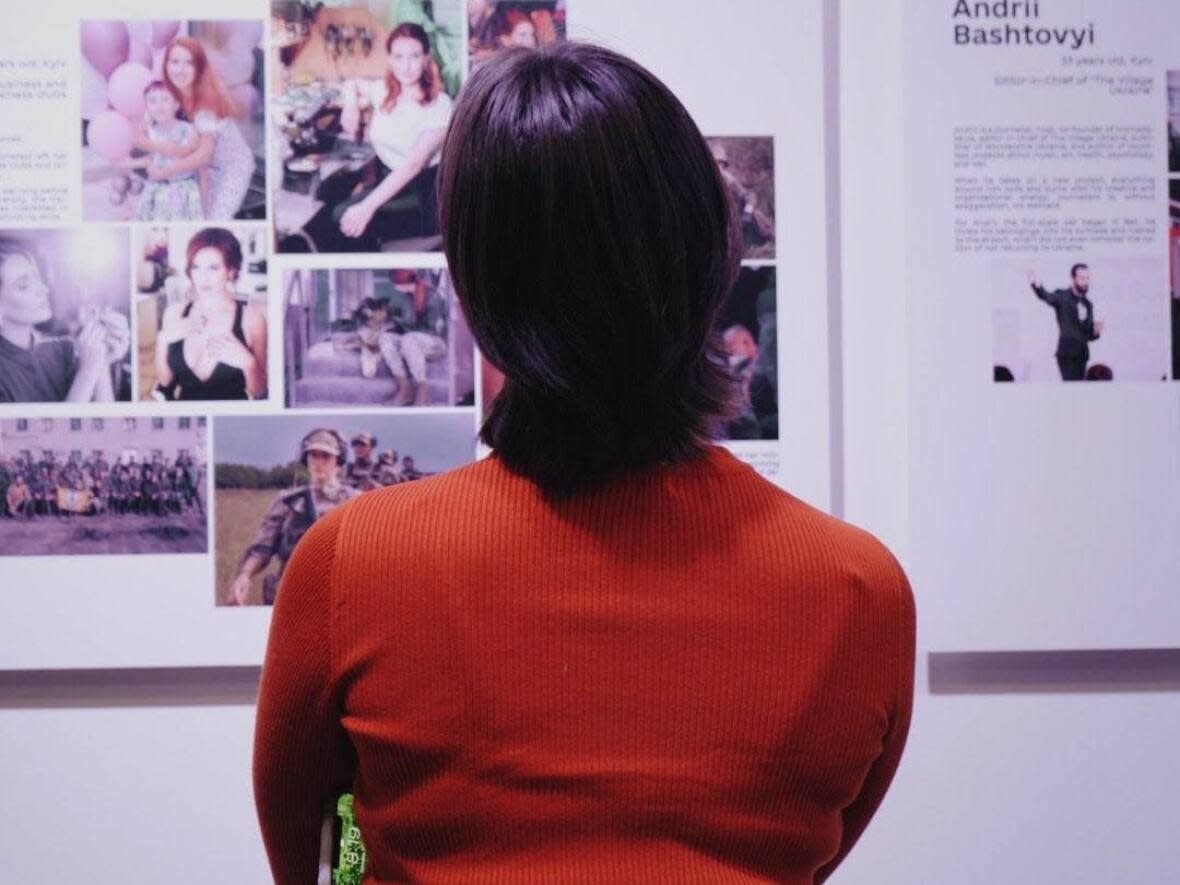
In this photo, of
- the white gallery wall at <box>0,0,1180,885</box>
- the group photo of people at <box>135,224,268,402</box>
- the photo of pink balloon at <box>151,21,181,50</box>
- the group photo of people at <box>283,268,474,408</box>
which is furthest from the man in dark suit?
the photo of pink balloon at <box>151,21,181,50</box>

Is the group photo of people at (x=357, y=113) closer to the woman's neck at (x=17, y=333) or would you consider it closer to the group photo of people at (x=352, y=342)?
the group photo of people at (x=352, y=342)

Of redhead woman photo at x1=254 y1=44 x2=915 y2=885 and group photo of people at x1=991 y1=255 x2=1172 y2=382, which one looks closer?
redhead woman photo at x1=254 y1=44 x2=915 y2=885

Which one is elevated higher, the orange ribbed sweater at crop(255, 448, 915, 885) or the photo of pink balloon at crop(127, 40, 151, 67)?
the photo of pink balloon at crop(127, 40, 151, 67)

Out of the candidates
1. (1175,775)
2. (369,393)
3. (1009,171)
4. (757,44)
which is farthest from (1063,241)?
(369,393)

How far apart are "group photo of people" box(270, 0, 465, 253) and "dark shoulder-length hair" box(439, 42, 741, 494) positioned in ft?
3.13

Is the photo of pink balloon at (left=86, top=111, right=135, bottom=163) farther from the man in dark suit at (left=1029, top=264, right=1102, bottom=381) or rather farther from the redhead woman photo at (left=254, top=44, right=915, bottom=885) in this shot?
the man in dark suit at (left=1029, top=264, right=1102, bottom=381)

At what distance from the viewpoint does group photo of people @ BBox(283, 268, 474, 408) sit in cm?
170

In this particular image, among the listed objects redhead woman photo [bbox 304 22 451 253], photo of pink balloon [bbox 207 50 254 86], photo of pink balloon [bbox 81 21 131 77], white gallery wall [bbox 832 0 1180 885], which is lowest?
white gallery wall [bbox 832 0 1180 885]

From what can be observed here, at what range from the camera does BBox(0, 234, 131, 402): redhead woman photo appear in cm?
170

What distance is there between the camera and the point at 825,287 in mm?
1736

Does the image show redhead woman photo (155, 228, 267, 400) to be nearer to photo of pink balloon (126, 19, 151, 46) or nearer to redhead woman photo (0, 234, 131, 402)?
redhead woman photo (0, 234, 131, 402)

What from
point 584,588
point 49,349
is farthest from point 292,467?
point 584,588

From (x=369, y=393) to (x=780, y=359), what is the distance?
1.82ft

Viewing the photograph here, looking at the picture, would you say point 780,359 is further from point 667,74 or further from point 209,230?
point 209,230
